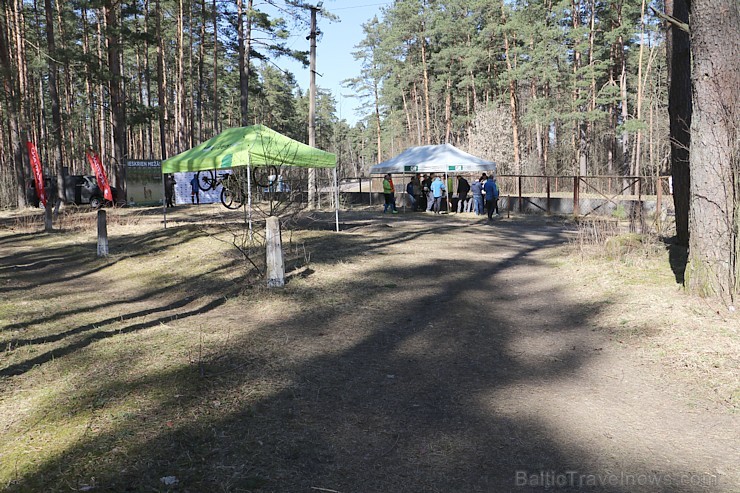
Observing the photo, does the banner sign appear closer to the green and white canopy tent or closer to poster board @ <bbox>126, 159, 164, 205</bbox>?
poster board @ <bbox>126, 159, 164, 205</bbox>

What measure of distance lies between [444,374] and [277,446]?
198 cm

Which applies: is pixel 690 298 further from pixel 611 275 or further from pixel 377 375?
pixel 377 375

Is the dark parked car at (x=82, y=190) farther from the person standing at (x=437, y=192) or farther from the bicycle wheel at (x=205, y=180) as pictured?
the person standing at (x=437, y=192)

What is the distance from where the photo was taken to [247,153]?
42.0 feet

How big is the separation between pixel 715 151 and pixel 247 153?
942 cm

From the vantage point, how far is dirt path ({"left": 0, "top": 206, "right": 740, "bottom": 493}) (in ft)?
10.9

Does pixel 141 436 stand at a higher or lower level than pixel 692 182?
lower

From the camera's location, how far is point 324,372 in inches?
203

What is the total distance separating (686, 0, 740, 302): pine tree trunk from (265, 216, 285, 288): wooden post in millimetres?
5480

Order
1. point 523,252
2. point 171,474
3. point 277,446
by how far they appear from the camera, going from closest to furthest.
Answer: point 171,474 → point 277,446 → point 523,252

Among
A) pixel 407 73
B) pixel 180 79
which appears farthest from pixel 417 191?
pixel 407 73

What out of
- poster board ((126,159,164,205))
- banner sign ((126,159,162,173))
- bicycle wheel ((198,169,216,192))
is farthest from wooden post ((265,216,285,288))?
banner sign ((126,159,162,173))

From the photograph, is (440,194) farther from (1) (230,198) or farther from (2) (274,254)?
(2) (274,254)

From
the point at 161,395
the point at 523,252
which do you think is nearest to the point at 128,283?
the point at 161,395
